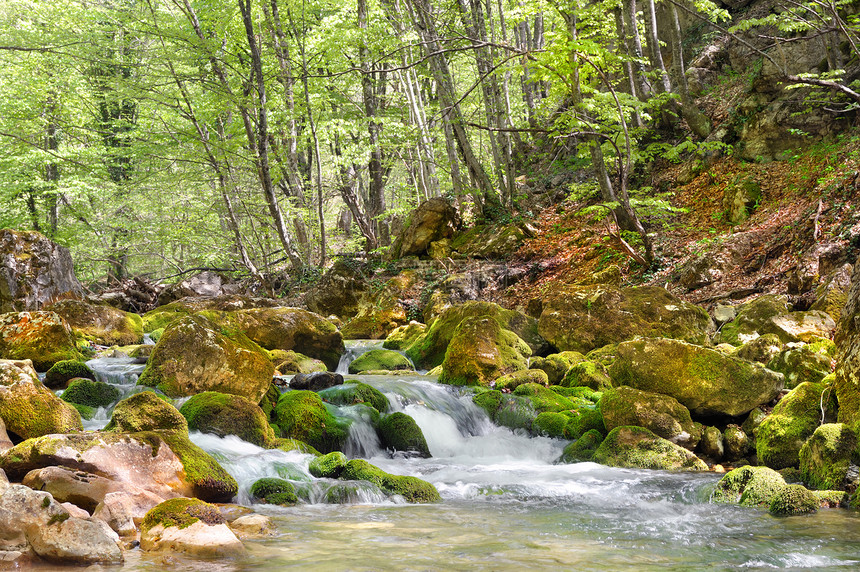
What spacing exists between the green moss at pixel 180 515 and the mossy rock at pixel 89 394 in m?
3.54

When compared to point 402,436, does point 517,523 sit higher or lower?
lower

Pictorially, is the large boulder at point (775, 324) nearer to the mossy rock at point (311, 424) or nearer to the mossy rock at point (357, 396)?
the mossy rock at point (357, 396)

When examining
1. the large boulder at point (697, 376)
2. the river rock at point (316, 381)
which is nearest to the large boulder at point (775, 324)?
the large boulder at point (697, 376)

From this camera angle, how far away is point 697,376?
6.82m

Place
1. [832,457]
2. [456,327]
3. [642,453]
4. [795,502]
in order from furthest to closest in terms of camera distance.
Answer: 1. [456,327]
2. [642,453]
3. [832,457]
4. [795,502]

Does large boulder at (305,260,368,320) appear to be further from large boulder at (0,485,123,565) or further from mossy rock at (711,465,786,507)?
large boulder at (0,485,123,565)

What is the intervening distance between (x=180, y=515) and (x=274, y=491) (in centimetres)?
147

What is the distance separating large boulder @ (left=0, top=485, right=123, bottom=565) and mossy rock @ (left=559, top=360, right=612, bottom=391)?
641cm

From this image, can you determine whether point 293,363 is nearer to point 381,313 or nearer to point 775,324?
point 381,313

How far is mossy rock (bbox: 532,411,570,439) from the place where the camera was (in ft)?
23.5

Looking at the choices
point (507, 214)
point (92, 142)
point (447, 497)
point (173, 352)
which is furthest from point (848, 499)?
point (92, 142)

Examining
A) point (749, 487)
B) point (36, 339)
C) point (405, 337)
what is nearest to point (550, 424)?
point (749, 487)

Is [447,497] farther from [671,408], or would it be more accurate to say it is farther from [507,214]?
[507,214]

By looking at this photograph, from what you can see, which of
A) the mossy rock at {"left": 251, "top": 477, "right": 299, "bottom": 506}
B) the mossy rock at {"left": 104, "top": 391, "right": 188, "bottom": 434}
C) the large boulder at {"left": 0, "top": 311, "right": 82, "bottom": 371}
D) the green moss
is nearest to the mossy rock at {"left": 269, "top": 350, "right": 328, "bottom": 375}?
the large boulder at {"left": 0, "top": 311, "right": 82, "bottom": 371}
